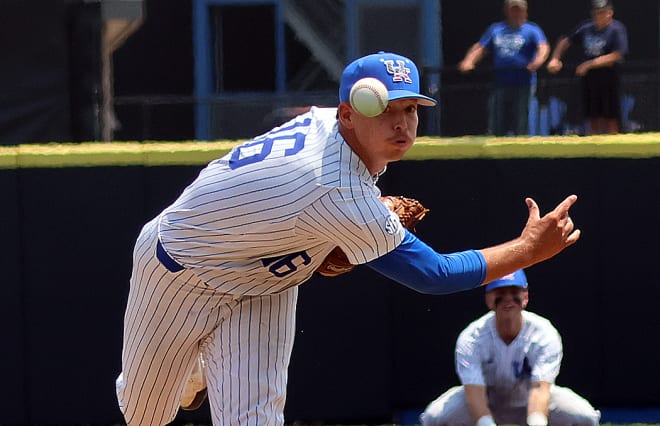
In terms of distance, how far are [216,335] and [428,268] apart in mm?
909

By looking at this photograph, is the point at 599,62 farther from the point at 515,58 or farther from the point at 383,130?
the point at 383,130

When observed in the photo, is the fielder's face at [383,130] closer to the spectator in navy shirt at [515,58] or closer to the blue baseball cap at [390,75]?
the blue baseball cap at [390,75]

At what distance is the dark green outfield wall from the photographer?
7.79m

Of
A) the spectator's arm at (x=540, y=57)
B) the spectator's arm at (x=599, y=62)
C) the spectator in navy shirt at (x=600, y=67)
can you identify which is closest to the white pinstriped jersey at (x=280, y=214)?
the spectator in navy shirt at (x=600, y=67)

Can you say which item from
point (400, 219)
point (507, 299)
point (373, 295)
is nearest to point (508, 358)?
point (507, 299)

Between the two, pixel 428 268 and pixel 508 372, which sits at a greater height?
pixel 428 268

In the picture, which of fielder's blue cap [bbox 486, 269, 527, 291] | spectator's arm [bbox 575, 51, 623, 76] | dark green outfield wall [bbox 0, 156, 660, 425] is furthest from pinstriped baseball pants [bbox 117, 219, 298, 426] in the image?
spectator's arm [bbox 575, 51, 623, 76]

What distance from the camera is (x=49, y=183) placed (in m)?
7.80

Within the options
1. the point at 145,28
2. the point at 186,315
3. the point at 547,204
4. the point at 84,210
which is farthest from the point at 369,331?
the point at 145,28

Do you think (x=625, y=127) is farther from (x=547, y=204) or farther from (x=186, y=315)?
(x=186, y=315)

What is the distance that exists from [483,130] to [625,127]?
1440mm

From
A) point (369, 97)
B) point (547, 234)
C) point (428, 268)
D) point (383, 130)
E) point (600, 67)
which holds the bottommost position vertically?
point (428, 268)

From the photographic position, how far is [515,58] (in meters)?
10.8

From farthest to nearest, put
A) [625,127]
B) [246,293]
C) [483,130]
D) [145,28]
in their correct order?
[145,28] < [625,127] < [483,130] < [246,293]
